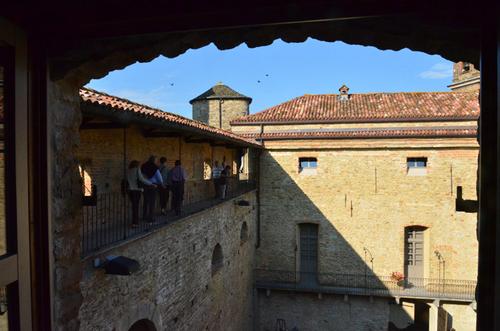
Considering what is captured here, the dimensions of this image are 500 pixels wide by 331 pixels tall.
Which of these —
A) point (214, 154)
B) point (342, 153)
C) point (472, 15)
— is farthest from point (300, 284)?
point (472, 15)

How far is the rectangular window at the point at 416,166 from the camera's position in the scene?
17.6m

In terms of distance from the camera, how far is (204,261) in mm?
10328

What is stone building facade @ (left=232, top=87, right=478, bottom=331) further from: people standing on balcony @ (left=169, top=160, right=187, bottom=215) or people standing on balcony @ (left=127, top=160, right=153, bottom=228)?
people standing on balcony @ (left=127, top=160, right=153, bottom=228)

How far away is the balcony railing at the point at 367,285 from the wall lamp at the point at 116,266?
1275 cm

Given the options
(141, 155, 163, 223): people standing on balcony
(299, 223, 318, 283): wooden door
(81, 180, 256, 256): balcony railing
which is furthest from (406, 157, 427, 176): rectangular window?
(141, 155, 163, 223): people standing on balcony

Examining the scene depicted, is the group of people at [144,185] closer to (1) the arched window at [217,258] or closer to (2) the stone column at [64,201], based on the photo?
(2) the stone column at [64,201]

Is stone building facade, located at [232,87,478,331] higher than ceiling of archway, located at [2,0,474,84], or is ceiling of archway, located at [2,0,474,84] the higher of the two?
ceiling of archway, located at [2,0,474,84]

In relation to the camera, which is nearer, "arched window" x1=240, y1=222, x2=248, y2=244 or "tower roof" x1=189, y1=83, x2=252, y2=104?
"arched window" x1=240, y1=222, x2=248, y2=244

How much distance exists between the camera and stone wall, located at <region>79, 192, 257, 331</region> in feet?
19.2

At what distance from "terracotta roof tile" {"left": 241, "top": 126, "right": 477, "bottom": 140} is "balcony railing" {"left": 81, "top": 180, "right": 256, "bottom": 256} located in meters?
7.31

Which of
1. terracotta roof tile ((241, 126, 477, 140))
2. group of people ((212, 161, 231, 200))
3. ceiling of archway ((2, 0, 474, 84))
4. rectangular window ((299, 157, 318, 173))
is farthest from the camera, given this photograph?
rectangular window ((299, 157, 318, 173))

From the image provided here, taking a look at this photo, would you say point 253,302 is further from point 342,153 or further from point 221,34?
point 221,34

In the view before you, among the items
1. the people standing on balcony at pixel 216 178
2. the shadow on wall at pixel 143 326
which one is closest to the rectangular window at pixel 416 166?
the people standing on balcony at pixel 216 178

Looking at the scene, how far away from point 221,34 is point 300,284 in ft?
54.9
